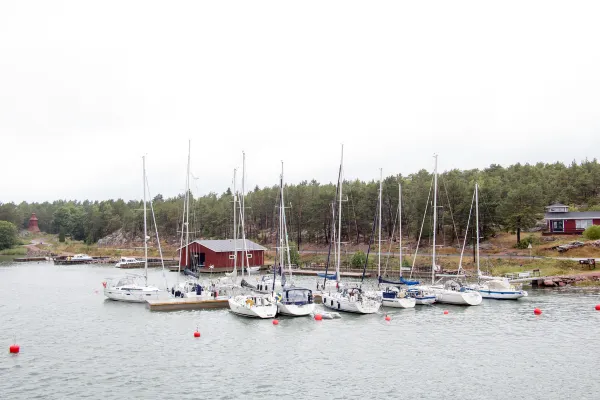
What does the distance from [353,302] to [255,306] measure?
9724mm

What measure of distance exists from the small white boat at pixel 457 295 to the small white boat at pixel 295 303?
1653cm

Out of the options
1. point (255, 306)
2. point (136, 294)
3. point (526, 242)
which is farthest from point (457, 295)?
point (526, 242)

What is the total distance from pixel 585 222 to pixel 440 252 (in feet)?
87.0

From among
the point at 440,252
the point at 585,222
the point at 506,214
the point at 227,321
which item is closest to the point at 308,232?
the point at 440,252

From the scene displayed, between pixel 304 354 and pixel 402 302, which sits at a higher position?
pixel 402 302

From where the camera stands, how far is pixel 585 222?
9956cm

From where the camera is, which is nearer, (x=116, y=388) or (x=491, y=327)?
(x=116, y=388)

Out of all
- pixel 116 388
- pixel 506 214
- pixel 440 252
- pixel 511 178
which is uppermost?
pixel 511 178

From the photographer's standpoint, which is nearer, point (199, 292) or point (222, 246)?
point (199, 292)

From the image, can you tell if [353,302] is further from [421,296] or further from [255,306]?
[421,296]

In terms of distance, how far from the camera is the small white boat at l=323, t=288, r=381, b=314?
52969 millimetres

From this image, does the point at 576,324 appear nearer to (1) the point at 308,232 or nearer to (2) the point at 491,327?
(2) the point at 491,327

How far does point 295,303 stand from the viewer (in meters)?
50.6

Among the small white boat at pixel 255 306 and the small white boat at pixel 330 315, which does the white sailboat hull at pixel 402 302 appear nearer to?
the small white boat at pixel 330 315
